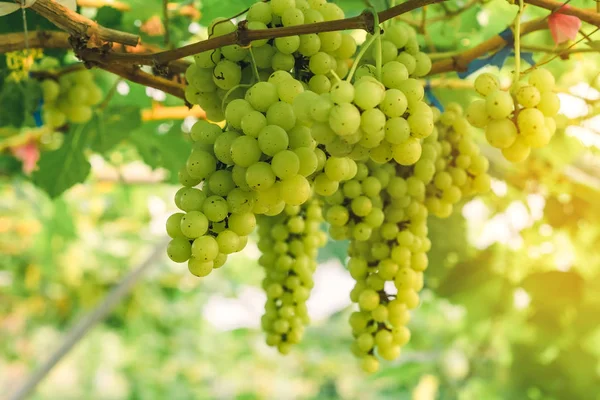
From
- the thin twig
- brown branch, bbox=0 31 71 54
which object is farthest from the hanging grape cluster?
the thin twig

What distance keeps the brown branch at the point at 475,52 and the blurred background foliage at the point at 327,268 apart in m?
0.16

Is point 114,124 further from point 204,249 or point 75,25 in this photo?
point 204,249

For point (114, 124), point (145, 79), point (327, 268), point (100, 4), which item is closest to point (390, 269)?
point (145, 79)

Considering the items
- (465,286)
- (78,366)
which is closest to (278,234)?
(465,286)

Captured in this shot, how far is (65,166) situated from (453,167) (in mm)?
763

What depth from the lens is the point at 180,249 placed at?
50 centimetres

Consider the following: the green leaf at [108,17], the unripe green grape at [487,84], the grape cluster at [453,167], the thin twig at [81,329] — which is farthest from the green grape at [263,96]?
the thin twig at [81,329]

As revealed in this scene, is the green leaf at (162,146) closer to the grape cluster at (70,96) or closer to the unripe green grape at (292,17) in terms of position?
the grape cluster at (70,96)

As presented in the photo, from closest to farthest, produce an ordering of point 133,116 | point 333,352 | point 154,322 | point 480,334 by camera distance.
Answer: point 133,116
point 480,334
point 154,322
point 333,352

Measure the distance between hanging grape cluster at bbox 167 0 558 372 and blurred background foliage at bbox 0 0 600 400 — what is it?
1.24 feet

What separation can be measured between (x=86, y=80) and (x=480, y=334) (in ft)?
4.34

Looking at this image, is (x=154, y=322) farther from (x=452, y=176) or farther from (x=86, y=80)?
(x=452, y=176)

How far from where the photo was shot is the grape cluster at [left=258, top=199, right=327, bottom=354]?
2.66 feet

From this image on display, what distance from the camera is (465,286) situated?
153 centimetres
